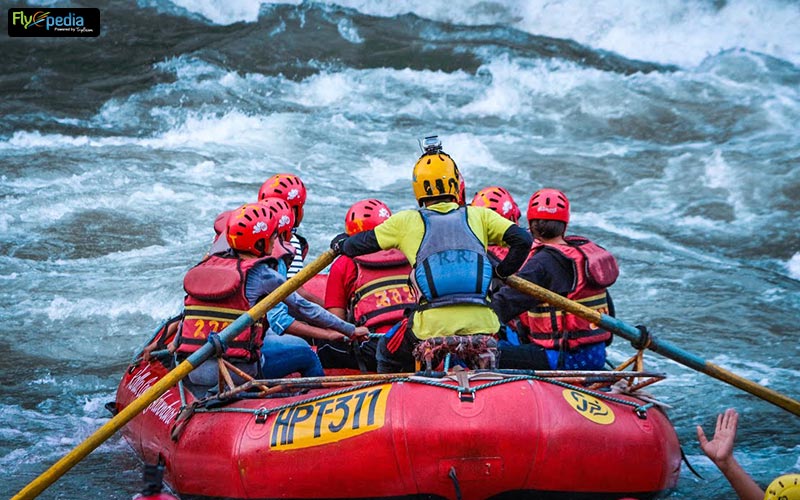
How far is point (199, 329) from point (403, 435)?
4.98 ft

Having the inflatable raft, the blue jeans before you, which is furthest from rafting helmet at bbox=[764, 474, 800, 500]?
the blue jeans

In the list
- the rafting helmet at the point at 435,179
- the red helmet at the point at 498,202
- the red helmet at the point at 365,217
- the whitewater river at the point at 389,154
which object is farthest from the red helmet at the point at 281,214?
the whitewater river at the point at 389,154

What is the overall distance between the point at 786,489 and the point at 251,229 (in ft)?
9.39

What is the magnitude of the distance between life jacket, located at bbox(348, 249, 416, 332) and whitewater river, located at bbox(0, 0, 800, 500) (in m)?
1.61

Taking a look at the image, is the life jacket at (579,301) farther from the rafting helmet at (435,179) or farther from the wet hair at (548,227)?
the rafting helmet at (435,179)

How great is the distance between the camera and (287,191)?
302 inches

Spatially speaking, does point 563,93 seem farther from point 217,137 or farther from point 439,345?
point 439,345

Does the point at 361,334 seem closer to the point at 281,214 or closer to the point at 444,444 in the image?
the point at 281,214

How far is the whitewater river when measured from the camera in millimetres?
8469

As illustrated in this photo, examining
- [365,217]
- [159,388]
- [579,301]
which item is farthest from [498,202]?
[159,388]

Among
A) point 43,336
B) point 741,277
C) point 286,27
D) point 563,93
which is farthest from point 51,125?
point 741,277

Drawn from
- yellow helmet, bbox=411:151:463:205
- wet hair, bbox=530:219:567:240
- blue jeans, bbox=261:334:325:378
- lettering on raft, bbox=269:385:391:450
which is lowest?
blue jeans, bbox=261:334:325:378

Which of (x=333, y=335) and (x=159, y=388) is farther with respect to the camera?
(x=333, y=335)

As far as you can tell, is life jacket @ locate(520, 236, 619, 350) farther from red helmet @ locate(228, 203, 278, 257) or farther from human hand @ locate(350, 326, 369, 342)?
red helmet @ locate(228, 203, 278, 257)
